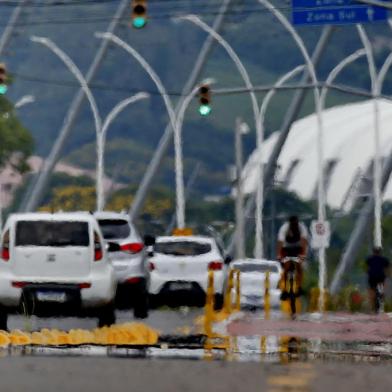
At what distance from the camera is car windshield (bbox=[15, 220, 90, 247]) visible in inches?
1180

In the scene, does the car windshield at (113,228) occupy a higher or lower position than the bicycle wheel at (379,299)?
Answer: higher

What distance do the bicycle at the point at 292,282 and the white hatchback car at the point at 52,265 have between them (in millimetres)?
5176

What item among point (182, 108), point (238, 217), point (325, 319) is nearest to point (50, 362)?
point (325, 319)

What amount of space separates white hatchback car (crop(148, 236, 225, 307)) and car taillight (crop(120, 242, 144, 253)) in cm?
502

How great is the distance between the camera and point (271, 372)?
64.7 ft

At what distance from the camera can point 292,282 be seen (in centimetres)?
3547

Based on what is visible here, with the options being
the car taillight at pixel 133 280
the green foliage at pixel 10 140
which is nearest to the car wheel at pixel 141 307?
the car taillight at pixel 133 280

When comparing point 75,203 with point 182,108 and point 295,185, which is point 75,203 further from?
point 182,108

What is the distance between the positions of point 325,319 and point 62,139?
47175mm

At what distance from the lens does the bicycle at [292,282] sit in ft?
114

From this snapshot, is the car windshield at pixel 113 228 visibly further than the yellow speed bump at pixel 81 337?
Yes

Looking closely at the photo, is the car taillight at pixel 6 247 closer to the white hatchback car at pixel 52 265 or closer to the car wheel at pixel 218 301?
the white hatchback car at pixel 52 265

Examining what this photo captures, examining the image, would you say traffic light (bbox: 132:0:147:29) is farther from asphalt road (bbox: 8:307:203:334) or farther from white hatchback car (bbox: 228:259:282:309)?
white hatchback car (bbox: 228:259:282:309)

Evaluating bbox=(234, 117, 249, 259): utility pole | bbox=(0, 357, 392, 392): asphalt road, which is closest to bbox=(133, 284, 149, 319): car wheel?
bbox=(0, 357, 392, 392): asphalt road
